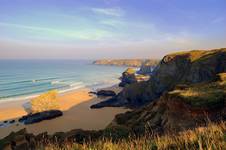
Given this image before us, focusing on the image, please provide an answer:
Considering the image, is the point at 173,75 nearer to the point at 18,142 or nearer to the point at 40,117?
the point at 40,117

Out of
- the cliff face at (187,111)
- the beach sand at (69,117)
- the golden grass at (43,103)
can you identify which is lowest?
the beach sand at (69,117)

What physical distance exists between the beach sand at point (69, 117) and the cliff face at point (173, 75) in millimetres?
5407

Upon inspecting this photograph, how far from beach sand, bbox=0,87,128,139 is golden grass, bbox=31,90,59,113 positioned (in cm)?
259

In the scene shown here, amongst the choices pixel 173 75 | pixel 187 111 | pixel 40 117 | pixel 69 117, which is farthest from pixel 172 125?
pixel 173 75

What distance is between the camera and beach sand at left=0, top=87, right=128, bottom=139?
32.6 meters

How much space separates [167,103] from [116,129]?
5.68 metres

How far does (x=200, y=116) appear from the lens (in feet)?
54.7

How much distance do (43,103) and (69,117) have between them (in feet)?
23.9

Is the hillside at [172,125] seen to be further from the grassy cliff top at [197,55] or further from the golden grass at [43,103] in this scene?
the golden grass at [43,103]

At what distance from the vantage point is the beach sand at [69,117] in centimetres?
3259

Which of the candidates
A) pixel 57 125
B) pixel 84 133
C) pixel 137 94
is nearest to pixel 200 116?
pixel 84 133

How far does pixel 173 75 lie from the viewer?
46469 millimetres

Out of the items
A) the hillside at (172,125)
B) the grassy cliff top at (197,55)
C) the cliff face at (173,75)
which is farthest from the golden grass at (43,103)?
the grassy cliff top at (197,55)

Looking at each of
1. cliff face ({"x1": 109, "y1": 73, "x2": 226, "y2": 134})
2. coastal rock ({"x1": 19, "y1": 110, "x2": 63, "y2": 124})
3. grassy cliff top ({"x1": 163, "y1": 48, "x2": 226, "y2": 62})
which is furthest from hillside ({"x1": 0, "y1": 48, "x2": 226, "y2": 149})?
coastal rock ({"x1": 19, "y1": 110, "x2": 63, "y2": 124})
